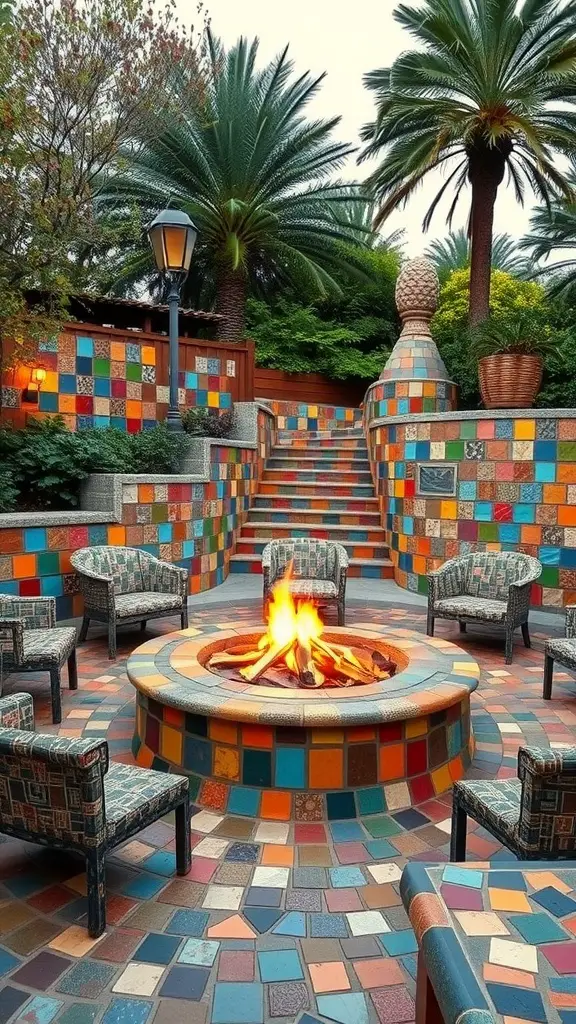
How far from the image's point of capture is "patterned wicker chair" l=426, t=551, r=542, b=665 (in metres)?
5.01

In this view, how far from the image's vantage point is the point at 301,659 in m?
3.53

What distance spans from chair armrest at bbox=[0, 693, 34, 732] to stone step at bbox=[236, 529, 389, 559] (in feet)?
17.9

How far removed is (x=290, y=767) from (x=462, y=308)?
1417cm

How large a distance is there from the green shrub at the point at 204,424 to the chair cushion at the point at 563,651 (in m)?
5.50

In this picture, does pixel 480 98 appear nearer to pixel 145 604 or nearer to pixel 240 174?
pixel 240 174

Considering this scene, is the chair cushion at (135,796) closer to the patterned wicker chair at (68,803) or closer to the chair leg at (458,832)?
the patterned wicker chair at (68,803)

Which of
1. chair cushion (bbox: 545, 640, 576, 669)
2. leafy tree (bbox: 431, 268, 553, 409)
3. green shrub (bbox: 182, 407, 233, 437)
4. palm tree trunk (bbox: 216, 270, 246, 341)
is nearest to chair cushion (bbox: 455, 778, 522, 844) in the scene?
chair cushion (bbox: 545, 640, 576, 669)

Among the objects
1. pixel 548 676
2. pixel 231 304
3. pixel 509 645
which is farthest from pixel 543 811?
pixel 231 304

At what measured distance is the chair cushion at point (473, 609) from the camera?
198 inches

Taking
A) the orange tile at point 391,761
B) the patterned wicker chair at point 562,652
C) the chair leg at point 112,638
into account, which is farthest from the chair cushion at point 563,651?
the chair leg at point 112,638

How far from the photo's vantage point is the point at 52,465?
20.6ft

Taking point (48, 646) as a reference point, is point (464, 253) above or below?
above

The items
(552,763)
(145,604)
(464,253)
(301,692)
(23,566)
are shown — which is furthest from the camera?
(464,253)

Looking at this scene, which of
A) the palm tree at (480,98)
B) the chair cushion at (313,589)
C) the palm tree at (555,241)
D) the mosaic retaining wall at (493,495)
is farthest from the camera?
the palm tree at (555,241)
